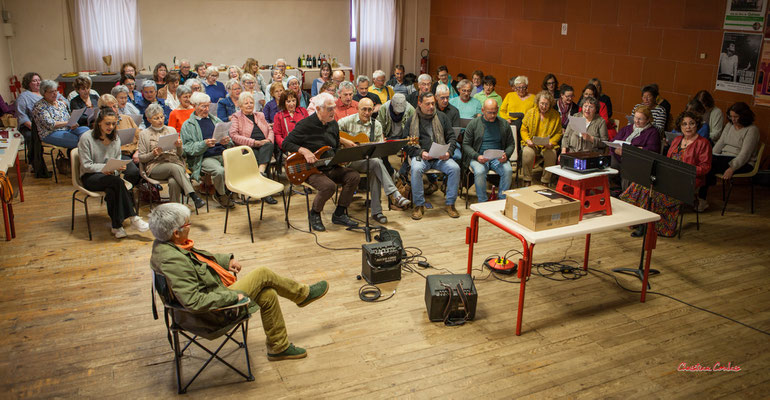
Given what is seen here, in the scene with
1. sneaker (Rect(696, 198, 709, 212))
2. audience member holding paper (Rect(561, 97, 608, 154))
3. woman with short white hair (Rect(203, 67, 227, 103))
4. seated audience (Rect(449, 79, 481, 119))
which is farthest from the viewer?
woman with short white hair (Rect(203, 67, 227, 103))

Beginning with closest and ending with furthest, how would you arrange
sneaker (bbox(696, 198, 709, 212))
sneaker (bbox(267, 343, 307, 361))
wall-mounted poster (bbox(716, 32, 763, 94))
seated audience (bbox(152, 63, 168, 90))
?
sneaker (bbox(267, 343, 307, 361)) < sneaker (bbox(696, 198, 709, 212)) < wall-mounted poster (bbox(716, 32, 763, 94)) < seated audience (bbox(152, 63, 168, 90))

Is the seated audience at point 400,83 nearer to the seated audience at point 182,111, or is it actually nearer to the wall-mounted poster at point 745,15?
the seated audience at point 182,111

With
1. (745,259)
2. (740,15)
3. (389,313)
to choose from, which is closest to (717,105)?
(740,15)

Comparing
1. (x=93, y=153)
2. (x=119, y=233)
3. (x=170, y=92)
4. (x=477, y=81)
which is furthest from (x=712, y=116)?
(x=170, y=92)

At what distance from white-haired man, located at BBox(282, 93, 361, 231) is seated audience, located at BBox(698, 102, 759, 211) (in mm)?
3956

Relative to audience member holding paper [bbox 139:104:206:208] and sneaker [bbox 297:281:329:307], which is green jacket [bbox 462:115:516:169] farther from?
sneaker [bbox 297:281:329:307]

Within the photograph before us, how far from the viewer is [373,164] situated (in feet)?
20.2

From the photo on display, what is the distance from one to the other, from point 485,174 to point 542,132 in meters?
1.26

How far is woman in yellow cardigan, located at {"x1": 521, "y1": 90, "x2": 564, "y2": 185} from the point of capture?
23.8 ft

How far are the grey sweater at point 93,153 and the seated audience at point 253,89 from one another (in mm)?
2116

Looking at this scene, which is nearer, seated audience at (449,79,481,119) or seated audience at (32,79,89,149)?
seated audience at (32,79,89,149)

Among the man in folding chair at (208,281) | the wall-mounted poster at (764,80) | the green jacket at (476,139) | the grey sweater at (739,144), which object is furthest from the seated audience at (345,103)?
the wall-mounted poster at (764,80)

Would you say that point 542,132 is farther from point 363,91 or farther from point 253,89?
point 253,89

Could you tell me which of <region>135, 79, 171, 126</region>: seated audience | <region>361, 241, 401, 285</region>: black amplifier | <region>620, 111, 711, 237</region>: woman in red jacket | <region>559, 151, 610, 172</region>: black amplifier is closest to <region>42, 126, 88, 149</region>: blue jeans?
<region>135, 79, 171, 126</region>: seated audience
